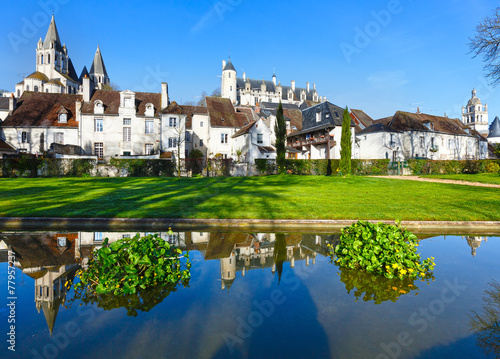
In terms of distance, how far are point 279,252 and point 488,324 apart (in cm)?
412

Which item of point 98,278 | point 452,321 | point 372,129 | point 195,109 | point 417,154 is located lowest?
point 452,321

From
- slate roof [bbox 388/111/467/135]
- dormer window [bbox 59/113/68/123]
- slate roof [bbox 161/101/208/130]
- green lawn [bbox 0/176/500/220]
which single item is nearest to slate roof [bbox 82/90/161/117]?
slate roof [bbox 161/101/208/130]

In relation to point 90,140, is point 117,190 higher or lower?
lower

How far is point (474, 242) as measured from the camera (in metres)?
8.55

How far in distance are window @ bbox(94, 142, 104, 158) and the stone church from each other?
50211 millimetres

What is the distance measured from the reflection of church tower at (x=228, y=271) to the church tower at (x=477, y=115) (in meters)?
164

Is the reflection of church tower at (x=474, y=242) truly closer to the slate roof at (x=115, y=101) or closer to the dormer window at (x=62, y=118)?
the slate roof at (x=115, y=101)

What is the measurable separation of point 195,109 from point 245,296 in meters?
47.6

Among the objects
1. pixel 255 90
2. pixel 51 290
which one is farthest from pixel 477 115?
pixel 51 290

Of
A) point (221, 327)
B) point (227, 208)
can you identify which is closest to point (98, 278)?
point (221, 327)

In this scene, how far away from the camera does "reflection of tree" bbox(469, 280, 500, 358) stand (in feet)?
11.7

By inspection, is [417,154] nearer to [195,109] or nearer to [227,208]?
[195,109]

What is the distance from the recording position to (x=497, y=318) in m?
4.22
